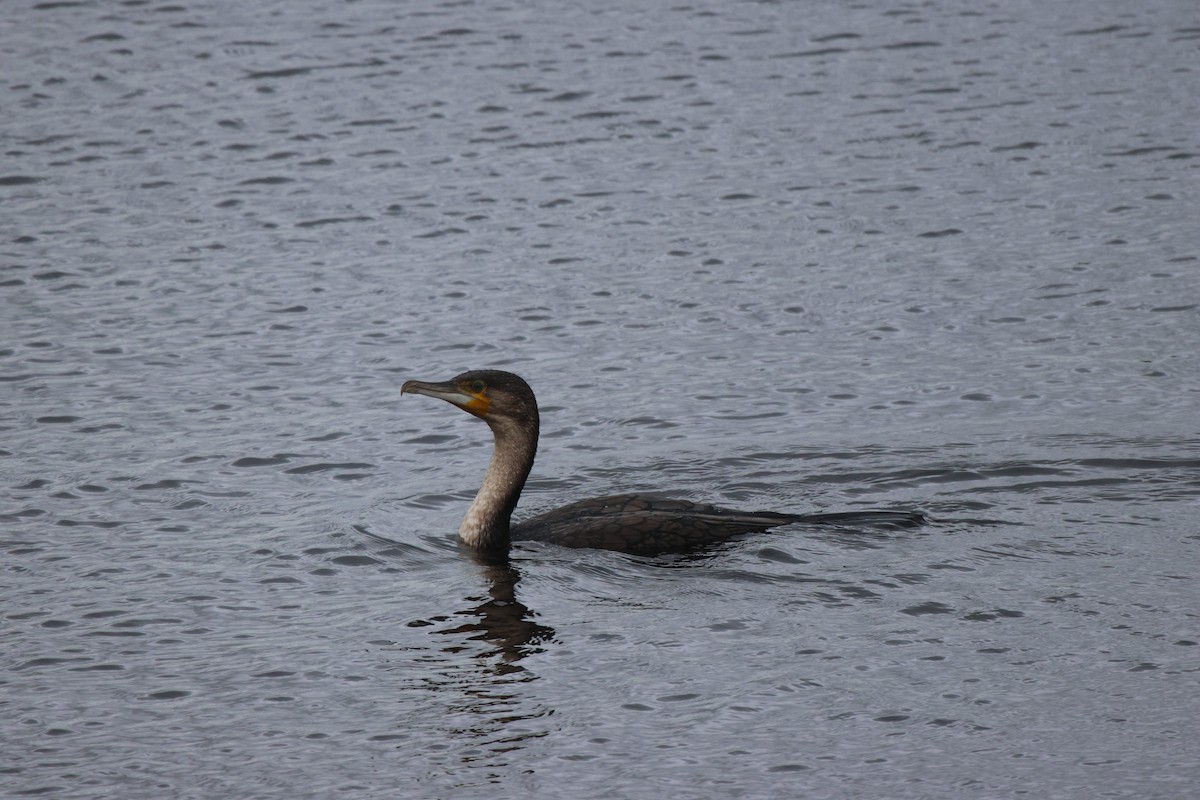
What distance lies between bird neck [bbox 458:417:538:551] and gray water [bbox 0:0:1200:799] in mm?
243

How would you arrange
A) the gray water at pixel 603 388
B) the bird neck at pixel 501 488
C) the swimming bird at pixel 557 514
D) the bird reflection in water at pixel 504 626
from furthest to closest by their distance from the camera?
1. the bird neck at pixel 501 488
2. the swimming bird at pixel 557 514
3. the bird reflection in water at pixel 504 626
4. the gray water at pixel 603 388

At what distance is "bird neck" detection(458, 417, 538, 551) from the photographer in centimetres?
1215

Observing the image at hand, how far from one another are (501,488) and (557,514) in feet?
1.48

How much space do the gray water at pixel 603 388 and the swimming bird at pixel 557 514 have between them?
0.17 metres

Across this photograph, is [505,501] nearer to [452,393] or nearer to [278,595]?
[452,393]

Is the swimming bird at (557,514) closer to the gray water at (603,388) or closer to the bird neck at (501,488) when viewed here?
the bird neck at (501,488)

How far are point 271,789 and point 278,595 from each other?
2.68 m

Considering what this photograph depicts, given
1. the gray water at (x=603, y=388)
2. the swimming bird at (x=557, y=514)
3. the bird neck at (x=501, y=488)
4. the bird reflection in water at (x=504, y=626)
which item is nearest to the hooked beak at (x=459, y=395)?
the swimming bird at (x=557, y=514)

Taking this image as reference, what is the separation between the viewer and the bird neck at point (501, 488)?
1215 centimetres

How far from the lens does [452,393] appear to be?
12.3 m

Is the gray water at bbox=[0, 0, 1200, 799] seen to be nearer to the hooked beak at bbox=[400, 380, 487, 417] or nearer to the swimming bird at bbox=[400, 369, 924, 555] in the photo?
the swimming bird at bbox=[400, 369, 924, 555]

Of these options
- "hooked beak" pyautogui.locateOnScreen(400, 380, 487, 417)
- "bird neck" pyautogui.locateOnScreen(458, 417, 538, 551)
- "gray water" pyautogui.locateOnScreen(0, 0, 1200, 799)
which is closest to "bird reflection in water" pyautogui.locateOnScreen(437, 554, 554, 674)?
"gray water" pyautogui.locateOnScreen(0, 0, 1200, 799)

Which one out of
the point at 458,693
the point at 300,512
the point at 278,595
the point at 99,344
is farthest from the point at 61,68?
the point at 458,693

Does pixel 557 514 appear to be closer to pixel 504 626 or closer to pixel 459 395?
pixel 459 395
